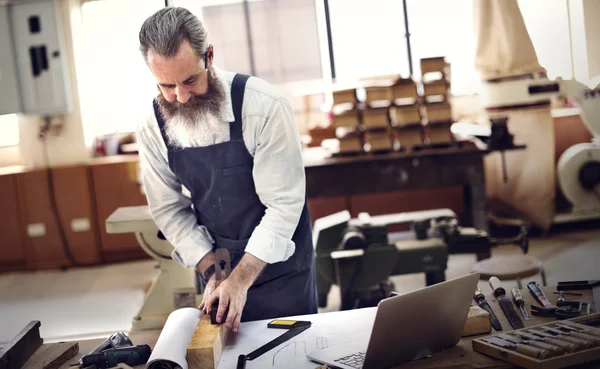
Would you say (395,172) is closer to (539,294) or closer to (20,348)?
(539,294)

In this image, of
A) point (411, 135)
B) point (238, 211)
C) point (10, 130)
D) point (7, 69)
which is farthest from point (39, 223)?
point (238, 211)

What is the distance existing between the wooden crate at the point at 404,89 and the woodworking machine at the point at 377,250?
872 millimetres

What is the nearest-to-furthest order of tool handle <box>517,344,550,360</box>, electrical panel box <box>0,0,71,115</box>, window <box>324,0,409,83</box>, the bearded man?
tool handle <box>517,344,550,360</box> → the bearded man → electrical panel box <box>0,0,71,115</box> → window <box>324,0,409,83</box>

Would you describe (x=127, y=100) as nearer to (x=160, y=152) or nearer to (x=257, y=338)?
(x=160, y=152)

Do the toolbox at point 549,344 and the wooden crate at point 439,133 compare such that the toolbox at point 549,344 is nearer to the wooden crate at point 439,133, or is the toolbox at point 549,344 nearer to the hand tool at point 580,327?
the hand tool at point 580,327

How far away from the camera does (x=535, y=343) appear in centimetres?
160

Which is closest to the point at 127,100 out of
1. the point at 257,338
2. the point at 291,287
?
the point at 291,287

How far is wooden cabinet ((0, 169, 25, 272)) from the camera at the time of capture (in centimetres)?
609

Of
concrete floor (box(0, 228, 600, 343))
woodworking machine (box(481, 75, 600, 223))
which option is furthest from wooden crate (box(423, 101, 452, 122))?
concrete floor (box(0, 228, 600, 343))

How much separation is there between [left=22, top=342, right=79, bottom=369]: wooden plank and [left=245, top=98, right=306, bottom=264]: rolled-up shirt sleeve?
0.59 metres

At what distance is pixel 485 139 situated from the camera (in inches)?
187

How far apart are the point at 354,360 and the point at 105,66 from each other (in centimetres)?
516

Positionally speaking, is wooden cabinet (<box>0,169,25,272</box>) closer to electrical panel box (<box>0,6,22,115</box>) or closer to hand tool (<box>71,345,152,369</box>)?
electrical panel box (<box>0,6,22,115</box>)

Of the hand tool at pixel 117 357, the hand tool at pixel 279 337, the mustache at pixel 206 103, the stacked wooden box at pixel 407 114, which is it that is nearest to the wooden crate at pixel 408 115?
the stacked wooden box at pixel 407 114
